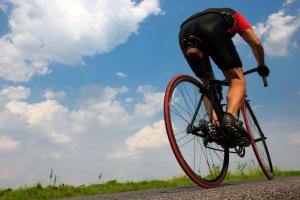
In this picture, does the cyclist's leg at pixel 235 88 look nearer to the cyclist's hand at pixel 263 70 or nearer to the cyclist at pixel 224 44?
the cyclist at pixel 224 44

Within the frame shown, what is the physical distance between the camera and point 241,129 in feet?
13.5

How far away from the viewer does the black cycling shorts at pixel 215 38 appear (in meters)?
3.98

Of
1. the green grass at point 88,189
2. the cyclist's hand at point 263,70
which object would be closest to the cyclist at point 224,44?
the cyclist's hand at point 263,70

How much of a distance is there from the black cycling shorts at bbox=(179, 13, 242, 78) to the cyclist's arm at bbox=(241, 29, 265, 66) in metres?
0.21

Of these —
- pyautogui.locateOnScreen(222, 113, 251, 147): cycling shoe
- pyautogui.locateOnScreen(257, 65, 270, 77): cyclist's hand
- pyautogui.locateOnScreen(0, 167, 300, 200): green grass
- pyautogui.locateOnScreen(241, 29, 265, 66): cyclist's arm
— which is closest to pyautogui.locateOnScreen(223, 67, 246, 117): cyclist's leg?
pyautogui.locateOnScreen(222, 113, 251, 147): cycling shoe

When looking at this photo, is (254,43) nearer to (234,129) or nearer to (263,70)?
(263,70)

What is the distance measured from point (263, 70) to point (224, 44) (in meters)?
0.97

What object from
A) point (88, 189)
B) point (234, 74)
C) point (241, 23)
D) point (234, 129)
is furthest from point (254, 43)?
point (88, 189)

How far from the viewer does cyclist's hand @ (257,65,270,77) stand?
4.69 metres

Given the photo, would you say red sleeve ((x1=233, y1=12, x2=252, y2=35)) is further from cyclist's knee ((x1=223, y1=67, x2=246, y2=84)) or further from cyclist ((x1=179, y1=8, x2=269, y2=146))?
cyclist's knee ((x1=223, y1=67, x2=246, y2=84))

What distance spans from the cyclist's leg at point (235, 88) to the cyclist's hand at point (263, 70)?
1.95 feet

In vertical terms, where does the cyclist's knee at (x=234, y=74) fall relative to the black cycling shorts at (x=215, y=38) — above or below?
below

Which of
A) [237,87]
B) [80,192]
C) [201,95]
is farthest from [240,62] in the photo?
[80,192]

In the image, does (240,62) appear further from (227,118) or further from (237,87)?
(227,118)
